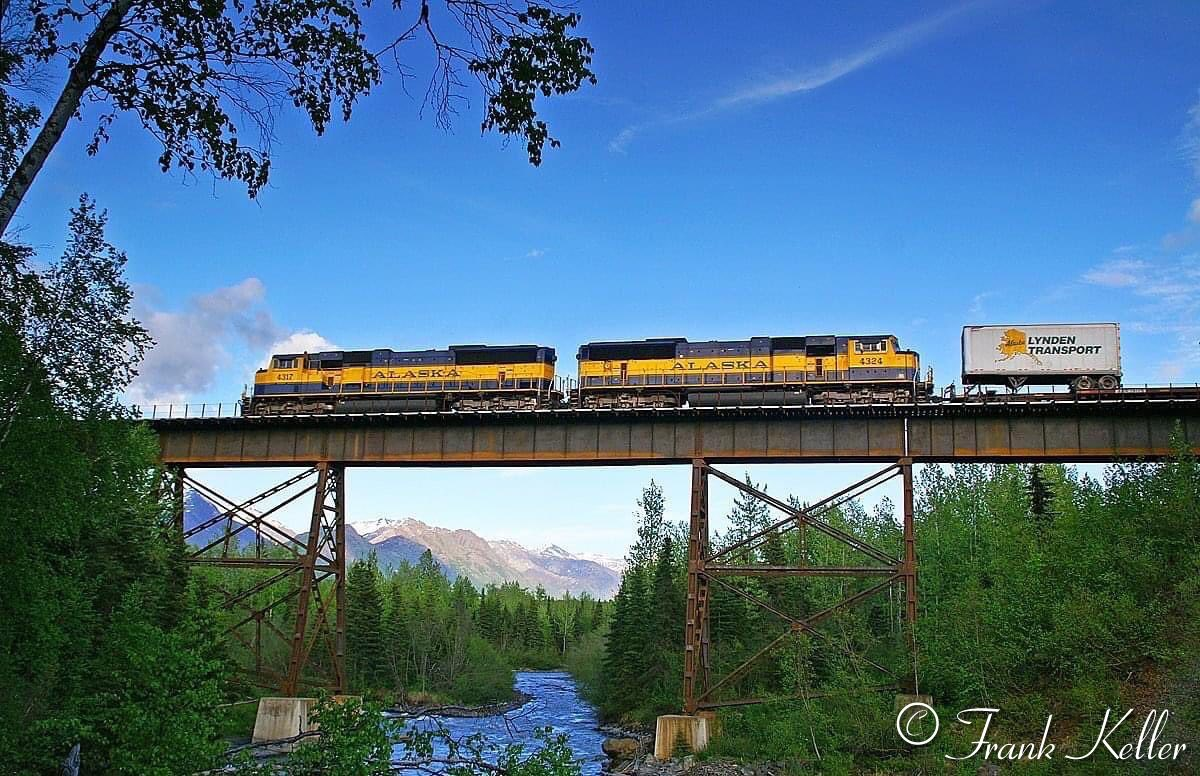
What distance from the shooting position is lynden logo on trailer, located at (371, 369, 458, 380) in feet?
130

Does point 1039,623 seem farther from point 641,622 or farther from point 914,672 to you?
point 641,622

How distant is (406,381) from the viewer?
40.0 meters

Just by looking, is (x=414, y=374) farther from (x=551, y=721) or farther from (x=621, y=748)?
(x=551, y=721)

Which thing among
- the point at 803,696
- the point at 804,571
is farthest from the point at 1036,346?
the point at 803,696

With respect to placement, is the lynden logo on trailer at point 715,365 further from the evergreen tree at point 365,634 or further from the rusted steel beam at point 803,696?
the evergreen tree at point 365,634

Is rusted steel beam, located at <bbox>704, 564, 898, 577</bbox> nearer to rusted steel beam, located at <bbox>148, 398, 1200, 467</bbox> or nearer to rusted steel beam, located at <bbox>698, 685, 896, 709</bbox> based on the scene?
rusted steel beam, located at <bbox>698, 685, 896, 709</bbox>

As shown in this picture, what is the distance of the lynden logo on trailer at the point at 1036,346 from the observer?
3416 centimetres

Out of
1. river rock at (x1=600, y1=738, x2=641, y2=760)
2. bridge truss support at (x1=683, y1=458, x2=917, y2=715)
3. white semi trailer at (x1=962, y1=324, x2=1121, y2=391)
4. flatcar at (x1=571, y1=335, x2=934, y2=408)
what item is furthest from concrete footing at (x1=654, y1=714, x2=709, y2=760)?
white semi trailer at (x1=962, y1=324, x2=1121, y2=391)

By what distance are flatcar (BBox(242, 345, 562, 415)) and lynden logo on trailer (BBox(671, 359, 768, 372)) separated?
5323 mm

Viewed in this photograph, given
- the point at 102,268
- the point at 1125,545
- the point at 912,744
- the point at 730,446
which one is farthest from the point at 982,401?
the point at 102,268

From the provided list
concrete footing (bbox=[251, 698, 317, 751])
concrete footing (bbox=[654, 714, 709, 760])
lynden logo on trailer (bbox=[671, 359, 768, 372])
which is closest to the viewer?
concrete footing (bbox=[654, 714, 709, 760])

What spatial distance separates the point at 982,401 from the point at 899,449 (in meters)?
3.29

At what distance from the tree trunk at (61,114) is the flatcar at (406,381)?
92.1ft

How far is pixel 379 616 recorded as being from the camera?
61844 millimetres
